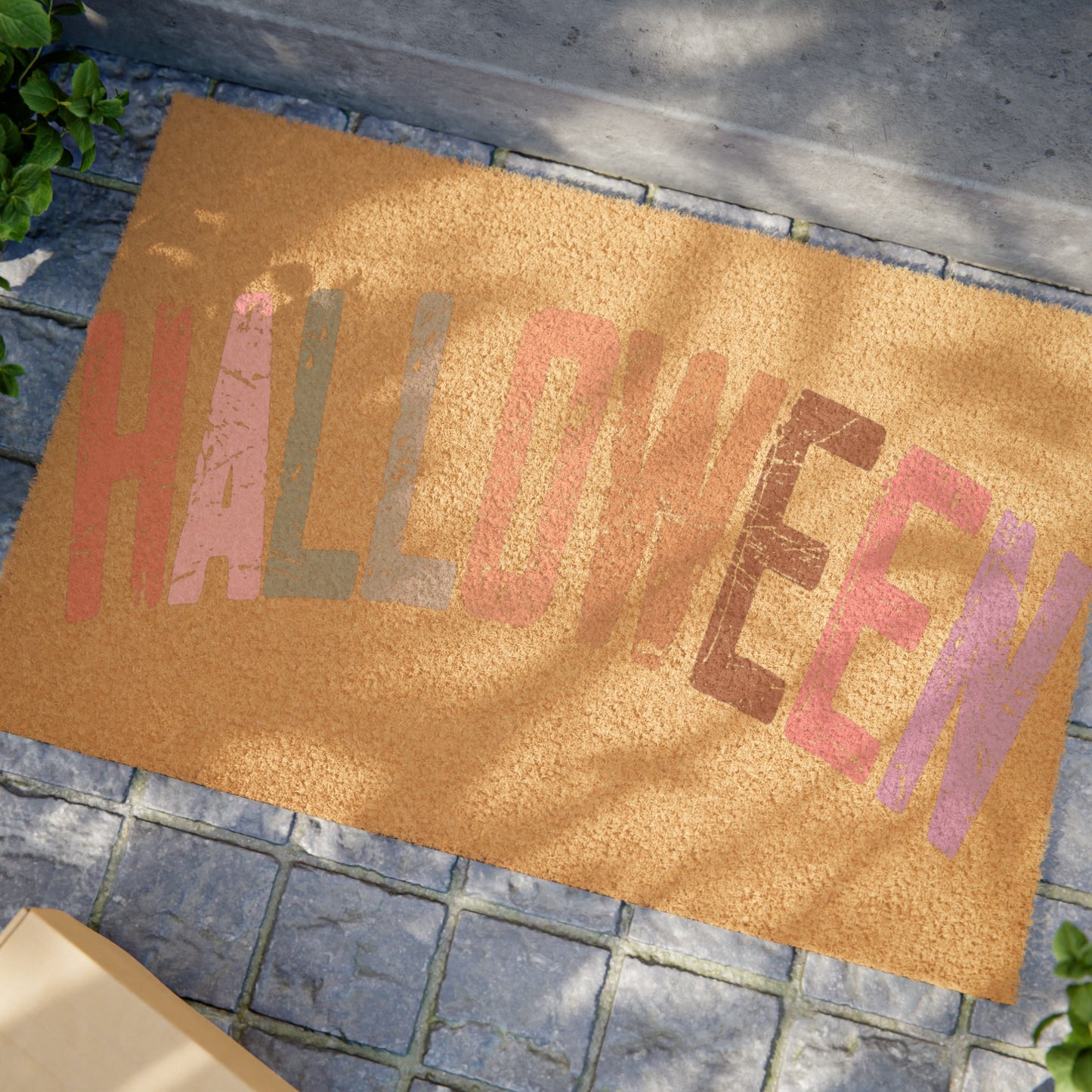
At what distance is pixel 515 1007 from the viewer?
6.70 feet

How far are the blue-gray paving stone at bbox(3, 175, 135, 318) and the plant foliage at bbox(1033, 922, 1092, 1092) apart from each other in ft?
8.54

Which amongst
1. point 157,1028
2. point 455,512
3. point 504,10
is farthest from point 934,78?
point 157,1028

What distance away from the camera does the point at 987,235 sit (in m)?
2.08

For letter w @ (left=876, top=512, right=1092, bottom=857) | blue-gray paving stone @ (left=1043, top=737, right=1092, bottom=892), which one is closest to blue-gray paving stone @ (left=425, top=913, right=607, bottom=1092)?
letter w @ (left=876, top=512, right=1092, bottom=857)

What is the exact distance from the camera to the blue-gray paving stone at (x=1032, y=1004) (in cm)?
204

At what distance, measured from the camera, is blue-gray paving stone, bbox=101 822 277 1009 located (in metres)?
2.06

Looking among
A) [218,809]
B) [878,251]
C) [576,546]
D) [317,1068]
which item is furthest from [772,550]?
[317,1068]

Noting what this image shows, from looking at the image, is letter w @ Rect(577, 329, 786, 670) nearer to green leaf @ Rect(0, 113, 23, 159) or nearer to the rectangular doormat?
the rectangular doormat

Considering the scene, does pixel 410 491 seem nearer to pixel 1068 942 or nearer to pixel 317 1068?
pixel 317 1068

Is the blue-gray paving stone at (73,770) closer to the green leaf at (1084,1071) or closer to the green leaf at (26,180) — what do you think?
the green leaf at (26,180)

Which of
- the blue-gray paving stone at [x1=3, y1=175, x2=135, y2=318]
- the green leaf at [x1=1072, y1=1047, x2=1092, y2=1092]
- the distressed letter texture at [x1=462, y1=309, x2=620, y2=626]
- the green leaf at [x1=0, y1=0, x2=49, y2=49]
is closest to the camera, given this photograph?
the green leaf at [x1=1072, y1=1047, x2=1092, y2=1092]

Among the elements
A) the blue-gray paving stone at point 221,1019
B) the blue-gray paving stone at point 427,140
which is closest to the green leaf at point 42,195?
the blue-gray paving stone at point 427,140

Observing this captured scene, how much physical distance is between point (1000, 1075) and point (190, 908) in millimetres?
2038

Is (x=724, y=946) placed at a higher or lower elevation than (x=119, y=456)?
lower
